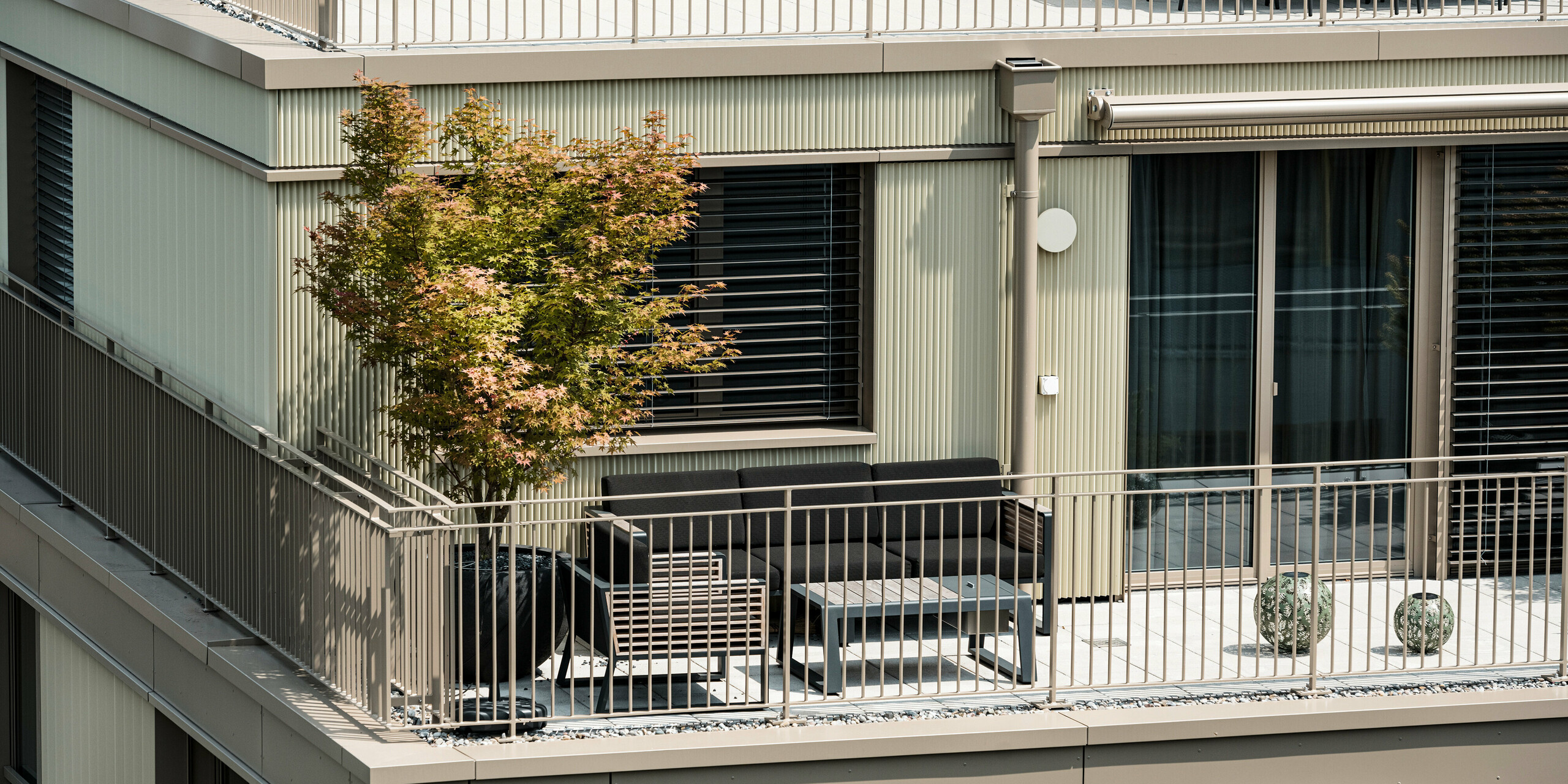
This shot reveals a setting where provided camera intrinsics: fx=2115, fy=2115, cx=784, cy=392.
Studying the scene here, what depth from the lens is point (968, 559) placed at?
11.4 metres

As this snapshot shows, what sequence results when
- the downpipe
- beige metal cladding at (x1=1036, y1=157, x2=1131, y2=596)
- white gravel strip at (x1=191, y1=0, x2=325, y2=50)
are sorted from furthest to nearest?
beige metal cladding at (x1=1036, y1=157, x2=1131, y2=596), the downpipe, white gravel strip at (x1=191, y1=0, x2=325, y2=50)

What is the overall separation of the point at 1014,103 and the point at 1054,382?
1.65m

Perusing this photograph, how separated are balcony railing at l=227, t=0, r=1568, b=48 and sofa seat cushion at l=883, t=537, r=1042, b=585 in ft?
9.58

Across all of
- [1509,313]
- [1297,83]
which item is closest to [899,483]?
[1297,83]

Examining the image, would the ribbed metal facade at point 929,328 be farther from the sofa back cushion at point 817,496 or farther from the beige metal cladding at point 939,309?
the sofa back cushion at point 817,496

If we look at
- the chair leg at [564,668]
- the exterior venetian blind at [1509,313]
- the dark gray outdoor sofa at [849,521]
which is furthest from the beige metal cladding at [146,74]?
the exterior venetian blind at [1509,313]

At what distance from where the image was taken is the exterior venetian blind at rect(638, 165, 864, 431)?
1211 centimetres

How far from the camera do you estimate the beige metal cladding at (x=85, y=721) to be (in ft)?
38.7

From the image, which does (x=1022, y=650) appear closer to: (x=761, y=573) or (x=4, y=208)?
(x=761, y=573)

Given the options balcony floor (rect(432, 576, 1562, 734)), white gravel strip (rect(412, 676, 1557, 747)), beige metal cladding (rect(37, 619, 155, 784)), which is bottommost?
beige metal cladding (rect(37, 619, 155, 784))

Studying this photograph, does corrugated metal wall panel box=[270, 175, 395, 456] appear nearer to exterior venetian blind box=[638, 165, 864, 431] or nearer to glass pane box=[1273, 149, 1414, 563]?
exterior venetian blind box=[638, 165, 864, 431]

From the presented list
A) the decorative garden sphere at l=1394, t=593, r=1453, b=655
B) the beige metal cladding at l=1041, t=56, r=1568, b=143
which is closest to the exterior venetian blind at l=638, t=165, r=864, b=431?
the beige metal cladding at l=1041, t=56, r=1568, b=143

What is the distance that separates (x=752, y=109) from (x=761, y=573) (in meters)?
2.59

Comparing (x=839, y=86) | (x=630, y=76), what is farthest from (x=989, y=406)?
(x=630, y=76)
